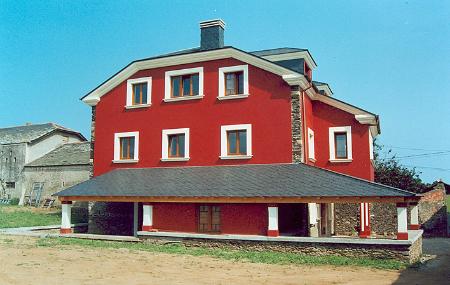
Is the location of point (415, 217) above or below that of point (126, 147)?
below

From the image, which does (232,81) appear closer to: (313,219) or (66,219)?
(313,219)

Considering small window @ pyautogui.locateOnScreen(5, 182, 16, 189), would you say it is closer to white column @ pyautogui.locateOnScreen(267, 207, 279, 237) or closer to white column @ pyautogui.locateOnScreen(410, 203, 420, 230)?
white column @ pyautogui.locateOnScreen(267, 207, 279, 237)

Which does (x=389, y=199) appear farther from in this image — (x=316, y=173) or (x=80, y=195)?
(x=80, y=195)

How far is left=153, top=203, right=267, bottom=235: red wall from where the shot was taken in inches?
714

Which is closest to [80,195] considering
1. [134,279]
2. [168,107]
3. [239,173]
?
[168,107]

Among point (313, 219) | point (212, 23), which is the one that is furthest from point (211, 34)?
point (313, 219)

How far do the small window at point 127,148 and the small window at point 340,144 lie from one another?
34.5 ft

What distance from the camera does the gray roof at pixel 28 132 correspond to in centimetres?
4169

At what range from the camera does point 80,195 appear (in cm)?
1972

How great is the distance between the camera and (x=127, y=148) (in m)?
22.6

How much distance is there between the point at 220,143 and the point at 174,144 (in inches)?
106

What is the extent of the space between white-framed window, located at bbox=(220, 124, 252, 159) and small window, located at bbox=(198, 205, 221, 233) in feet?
8.30

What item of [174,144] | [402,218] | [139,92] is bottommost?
[402,218]

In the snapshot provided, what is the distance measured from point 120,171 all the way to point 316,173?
1032 centimetres
